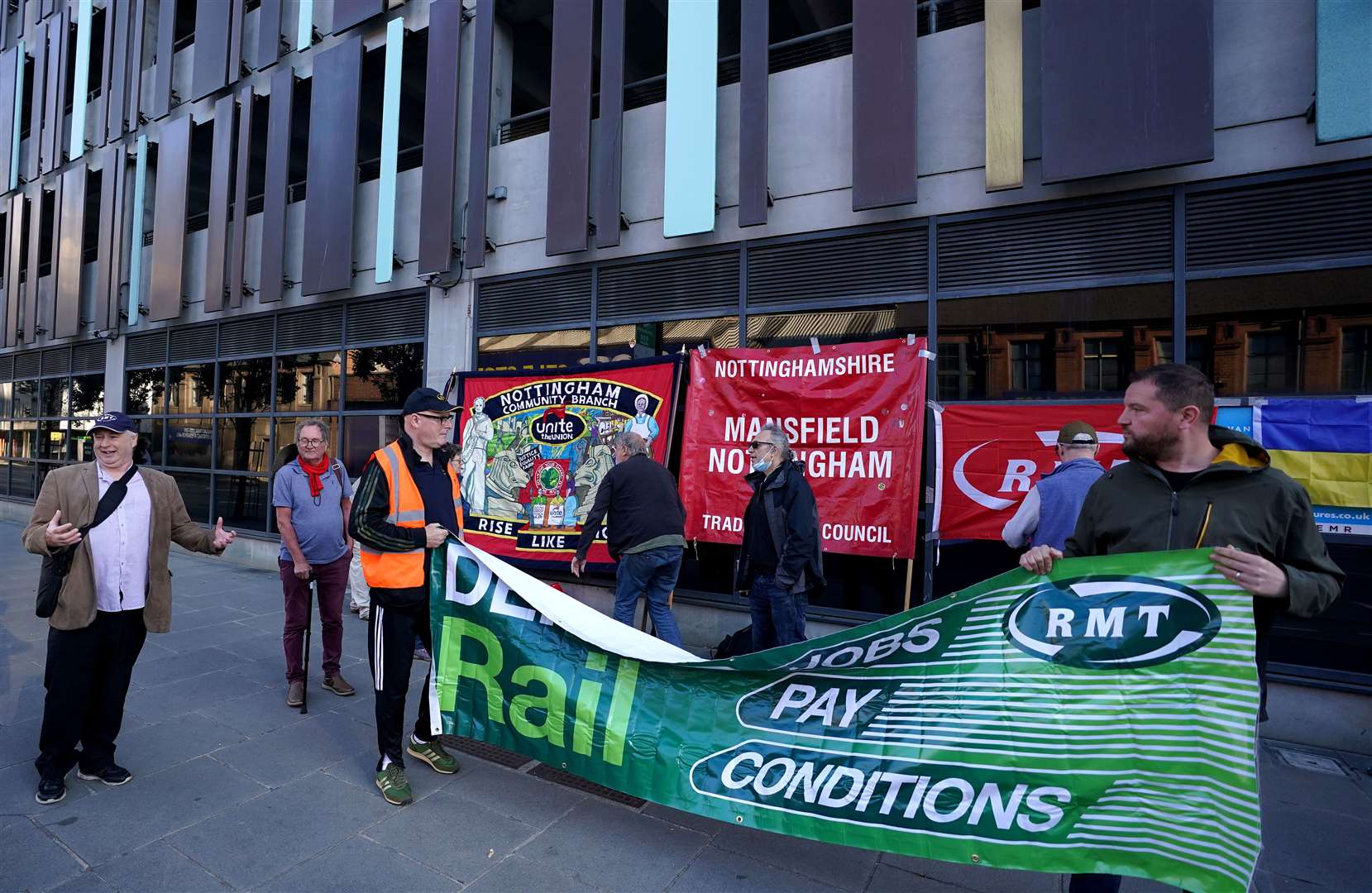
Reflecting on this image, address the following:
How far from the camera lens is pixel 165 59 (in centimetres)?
1202

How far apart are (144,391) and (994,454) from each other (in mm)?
14499

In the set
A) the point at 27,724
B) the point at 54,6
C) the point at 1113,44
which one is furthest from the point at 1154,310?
the point at 54,6

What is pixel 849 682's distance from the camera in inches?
109

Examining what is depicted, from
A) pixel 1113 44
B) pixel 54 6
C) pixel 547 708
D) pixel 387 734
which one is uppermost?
pixel 54 6

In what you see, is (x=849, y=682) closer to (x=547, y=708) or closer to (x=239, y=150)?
(x=547, y=708)

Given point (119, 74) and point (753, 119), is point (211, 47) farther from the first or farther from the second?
point (753, 119)

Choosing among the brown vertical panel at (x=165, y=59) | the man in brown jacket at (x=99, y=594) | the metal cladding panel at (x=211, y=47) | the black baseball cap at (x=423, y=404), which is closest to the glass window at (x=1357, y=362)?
the black baseball cap at (x=423, y=404)

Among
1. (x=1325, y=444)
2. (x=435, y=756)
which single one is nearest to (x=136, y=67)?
(x=435, y=756)

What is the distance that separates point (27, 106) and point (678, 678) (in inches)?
870

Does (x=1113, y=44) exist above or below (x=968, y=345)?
above

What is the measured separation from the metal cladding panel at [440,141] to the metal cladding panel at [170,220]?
5895mm

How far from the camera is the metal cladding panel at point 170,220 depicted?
450 inches

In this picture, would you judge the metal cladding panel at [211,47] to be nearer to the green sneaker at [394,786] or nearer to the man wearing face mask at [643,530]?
the man wearing face mask at [643,530]

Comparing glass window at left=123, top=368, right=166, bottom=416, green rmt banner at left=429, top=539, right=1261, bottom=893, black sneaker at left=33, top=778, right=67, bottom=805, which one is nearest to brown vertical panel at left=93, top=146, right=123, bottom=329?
glass window at left=123, top=368, right=166, bottom=416
